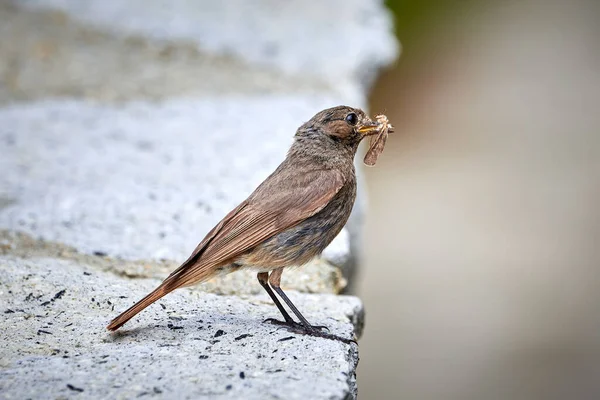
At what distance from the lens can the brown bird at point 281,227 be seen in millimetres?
2842

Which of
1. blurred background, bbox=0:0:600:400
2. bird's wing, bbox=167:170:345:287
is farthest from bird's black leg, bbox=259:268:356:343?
blurred background, bbox=0:0:600:400

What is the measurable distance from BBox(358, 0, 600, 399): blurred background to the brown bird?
91.1 inches

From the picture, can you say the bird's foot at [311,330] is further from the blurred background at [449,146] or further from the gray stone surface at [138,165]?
the blurred background at [449,146]

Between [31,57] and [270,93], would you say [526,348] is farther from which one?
→ [31,57]

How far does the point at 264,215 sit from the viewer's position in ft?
9.61

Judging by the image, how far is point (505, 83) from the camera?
6.68m

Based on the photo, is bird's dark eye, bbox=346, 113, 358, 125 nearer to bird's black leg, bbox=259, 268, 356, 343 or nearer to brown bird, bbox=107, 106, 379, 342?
brown bird, bbox=107, 106, 379, 342

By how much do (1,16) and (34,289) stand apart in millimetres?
2418

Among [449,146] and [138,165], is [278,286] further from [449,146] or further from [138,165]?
[449,146]

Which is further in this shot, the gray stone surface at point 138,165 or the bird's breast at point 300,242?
the gray stone surface at point 138,165

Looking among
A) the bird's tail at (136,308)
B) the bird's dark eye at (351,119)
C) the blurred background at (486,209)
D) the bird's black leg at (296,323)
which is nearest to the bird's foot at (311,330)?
the bird's black leg at (296,323)

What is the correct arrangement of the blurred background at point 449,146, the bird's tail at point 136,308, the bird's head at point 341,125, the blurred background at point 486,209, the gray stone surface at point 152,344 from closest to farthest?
1. the gray stone surface at point 152,344
2. the bird's tail at point 136,308
3. the bird's head at point 341,125
4. the blurred background at point 449,146
5. the blurred background at point 486,209

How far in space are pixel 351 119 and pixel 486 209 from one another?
9.18 feet

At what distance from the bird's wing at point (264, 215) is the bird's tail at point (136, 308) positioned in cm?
12
